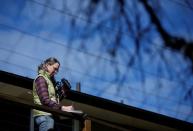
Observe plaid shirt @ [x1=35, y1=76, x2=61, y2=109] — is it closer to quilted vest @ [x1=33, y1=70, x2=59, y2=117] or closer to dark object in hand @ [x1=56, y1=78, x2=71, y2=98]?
quilted vest @ [x1=33, y1=70, x2=59, y2=117]

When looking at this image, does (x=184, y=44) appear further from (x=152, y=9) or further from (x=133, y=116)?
(x=133, y=116)

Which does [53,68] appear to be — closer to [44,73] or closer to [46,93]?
[44,73]

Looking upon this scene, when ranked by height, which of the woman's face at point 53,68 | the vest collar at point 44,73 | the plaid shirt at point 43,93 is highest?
the woman's face at point 53,68

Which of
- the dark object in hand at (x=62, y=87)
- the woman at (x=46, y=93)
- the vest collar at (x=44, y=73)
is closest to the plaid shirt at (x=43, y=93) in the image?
the woman at (x=46, y=93)

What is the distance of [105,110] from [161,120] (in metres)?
1.68

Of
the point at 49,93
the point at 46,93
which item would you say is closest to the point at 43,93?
the point at 46,93

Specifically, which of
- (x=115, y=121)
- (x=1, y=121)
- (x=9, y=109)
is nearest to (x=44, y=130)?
(x=1, y=121)

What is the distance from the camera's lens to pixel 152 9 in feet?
18.1

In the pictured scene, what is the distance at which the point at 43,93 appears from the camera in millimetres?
6855

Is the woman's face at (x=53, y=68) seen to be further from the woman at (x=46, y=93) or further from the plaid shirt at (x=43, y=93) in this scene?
the plaid shirt at (x=43, y=93)

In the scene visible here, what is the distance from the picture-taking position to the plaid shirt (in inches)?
268

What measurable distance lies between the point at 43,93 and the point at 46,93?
0.11ft

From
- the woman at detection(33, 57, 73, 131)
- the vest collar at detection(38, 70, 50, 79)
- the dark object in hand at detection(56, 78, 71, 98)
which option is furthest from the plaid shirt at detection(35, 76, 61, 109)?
the dark object in hand at detection(56, 78, 71, 98)

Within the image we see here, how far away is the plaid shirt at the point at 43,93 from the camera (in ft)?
22.4
